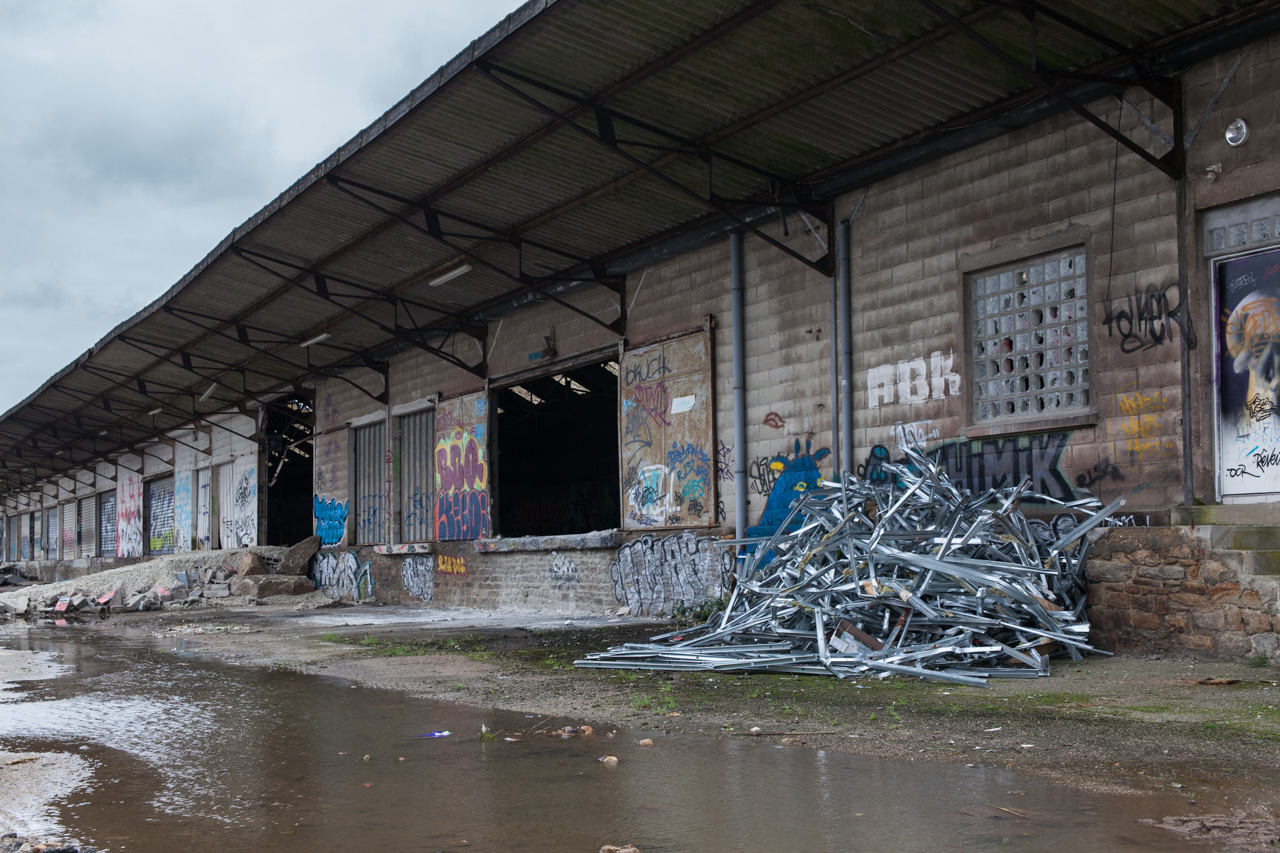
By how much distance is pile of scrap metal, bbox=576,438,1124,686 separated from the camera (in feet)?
25.7

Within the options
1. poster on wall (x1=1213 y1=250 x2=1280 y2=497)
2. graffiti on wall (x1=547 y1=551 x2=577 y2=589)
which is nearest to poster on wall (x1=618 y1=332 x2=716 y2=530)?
graffiti on wall (x1=547 y1=551 x2=577 y2=589)

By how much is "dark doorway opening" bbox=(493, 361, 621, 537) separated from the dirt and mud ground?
1431cm

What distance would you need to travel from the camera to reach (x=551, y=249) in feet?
49.0

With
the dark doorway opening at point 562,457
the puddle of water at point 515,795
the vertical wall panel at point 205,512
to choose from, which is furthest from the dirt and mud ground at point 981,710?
the vertical wall panel at point 205,512

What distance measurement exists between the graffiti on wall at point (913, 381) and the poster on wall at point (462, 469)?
8857mm

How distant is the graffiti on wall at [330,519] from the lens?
2386cm

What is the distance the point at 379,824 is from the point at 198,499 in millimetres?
30186

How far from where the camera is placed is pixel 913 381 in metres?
11.2

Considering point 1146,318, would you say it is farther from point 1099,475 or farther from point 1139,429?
point 1099,475

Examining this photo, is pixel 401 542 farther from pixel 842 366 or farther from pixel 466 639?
pixel 842 366

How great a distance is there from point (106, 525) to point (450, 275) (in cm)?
3107

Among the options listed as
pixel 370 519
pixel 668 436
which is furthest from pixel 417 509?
pixel 668 436

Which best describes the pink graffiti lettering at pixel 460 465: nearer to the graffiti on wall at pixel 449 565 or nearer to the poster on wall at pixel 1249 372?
the graffiti on wall at pixel 449 565

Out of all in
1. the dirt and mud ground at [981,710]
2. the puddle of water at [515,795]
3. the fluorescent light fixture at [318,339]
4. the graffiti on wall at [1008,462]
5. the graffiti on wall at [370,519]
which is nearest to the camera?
the puddle of water at [515,795]
